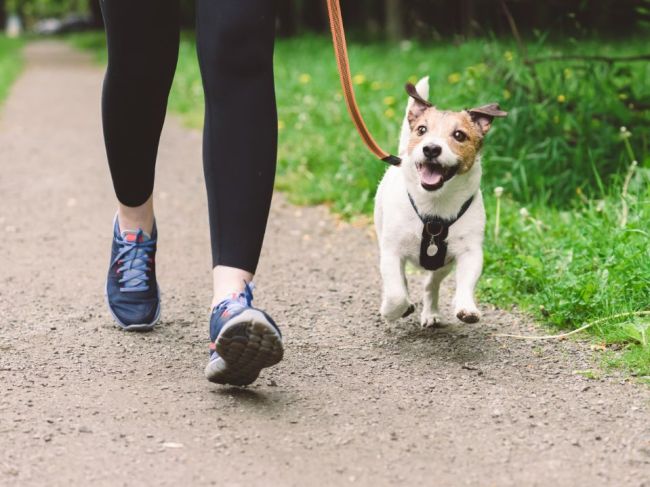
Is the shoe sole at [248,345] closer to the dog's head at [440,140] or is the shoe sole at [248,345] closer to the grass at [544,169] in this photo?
the dog's head at [440,140]

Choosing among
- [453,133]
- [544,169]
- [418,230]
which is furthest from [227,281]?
[544,169]

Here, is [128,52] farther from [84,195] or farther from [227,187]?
[84,195]

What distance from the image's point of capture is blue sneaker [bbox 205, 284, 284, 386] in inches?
91.0

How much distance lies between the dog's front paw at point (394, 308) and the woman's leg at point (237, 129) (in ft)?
2.32

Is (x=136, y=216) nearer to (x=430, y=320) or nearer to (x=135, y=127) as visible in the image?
(x=135, y=127)

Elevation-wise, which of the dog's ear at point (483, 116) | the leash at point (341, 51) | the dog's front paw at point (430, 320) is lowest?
the dog's front paw at point (430, 320)

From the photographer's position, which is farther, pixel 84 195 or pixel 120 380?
pixel 84 195

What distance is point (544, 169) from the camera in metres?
5.18

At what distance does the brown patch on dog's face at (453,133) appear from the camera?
10.1ft

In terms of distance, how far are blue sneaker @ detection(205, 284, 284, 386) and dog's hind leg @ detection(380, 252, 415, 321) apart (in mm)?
732

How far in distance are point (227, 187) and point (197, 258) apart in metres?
1.93

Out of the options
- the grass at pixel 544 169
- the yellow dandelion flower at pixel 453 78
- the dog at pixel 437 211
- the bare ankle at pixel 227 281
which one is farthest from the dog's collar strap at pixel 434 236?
the yellow dandelion flower at pixel 453 78

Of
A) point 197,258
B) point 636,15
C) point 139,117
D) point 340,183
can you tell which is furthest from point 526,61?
point 139,117

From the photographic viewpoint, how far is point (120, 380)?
2.70 meters
